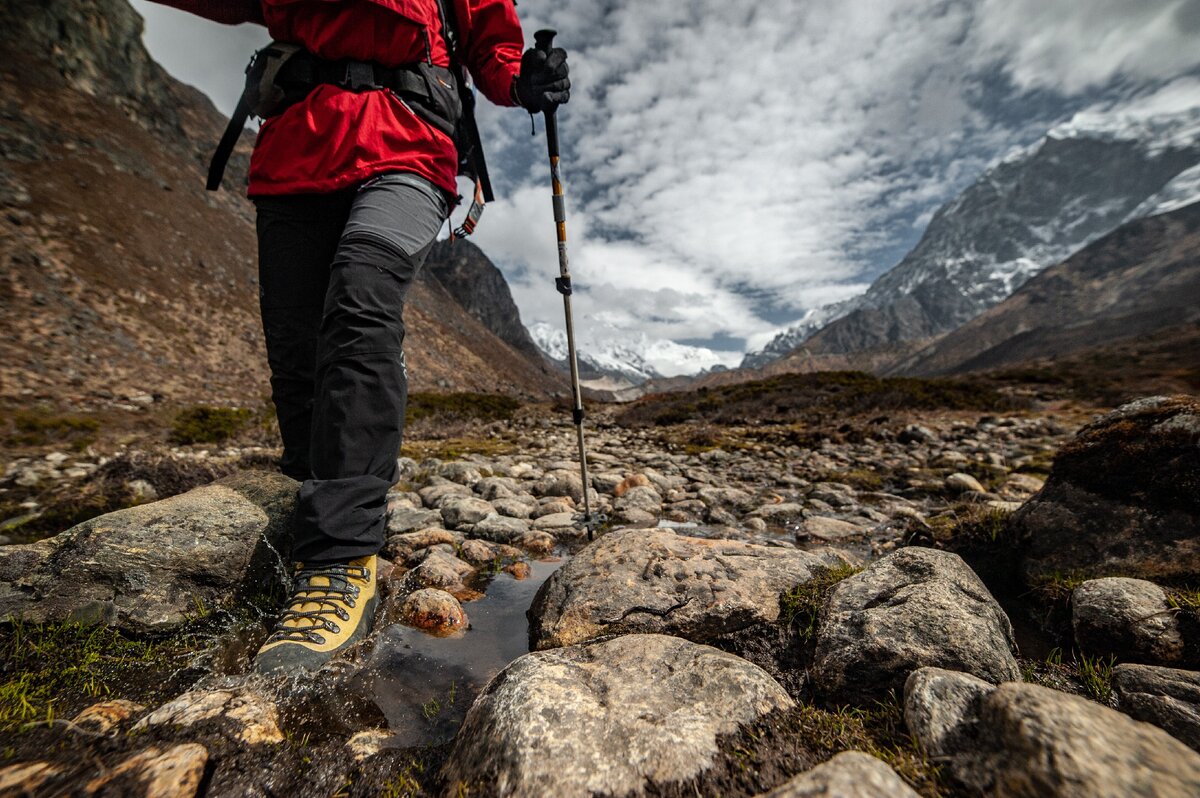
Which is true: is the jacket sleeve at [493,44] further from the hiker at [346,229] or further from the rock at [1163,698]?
the rock at [1163,698]

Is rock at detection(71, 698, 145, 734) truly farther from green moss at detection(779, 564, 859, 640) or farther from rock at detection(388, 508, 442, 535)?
green moss at detection(779, 564, 859, 640)

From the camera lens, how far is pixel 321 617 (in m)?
2.00

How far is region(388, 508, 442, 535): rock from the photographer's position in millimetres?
3908

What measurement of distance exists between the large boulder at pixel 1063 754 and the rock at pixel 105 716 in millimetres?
2304

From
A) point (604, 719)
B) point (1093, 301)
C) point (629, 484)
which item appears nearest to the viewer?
point (604, 719)

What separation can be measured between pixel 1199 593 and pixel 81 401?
16186mm

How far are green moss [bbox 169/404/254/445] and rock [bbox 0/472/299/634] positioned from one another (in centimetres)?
738

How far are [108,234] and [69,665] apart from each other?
2573cm

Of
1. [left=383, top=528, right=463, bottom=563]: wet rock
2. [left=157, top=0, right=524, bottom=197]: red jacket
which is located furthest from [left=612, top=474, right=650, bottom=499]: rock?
[left=157, top=0, right=524, bottom=197]: red jacket

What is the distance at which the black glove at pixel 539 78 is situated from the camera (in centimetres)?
360

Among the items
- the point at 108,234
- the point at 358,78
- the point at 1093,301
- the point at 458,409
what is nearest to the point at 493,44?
the point at 358,78


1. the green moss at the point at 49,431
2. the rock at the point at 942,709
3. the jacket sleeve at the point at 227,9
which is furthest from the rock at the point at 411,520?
the green moss at the point at 49,431

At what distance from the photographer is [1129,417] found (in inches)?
118

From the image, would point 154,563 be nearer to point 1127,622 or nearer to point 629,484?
point 1127,622
